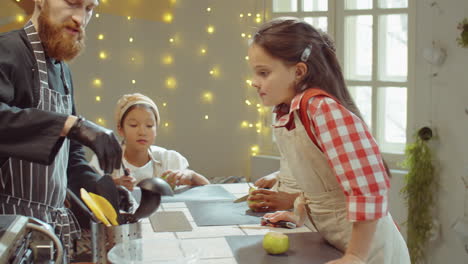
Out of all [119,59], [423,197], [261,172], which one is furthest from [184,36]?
[423,197]

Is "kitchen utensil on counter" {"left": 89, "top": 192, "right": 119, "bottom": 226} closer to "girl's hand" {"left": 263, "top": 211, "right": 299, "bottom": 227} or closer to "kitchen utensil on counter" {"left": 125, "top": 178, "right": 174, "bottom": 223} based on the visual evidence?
"kitchen utensil on counter" {"left": 125, "top": 178, "right": 174, "bottom": 223}

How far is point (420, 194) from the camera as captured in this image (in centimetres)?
301

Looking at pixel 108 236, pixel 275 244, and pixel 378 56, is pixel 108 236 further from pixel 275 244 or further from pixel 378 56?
pixel 378 56

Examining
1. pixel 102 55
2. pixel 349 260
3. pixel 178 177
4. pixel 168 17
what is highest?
pixel 168 17

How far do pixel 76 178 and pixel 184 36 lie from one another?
2230mm

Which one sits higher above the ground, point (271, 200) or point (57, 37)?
point (57, 37)

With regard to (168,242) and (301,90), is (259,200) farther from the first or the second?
(168,242)

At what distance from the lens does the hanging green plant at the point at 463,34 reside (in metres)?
2.86

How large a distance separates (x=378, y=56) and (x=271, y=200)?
1.89 meters

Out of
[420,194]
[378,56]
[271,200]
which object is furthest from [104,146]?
[378,56]

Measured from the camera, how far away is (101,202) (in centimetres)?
113

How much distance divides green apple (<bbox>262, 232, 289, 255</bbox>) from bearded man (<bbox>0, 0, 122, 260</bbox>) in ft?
1.55

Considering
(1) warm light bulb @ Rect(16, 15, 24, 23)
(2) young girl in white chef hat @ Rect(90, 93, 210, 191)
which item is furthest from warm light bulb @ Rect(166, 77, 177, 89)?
(2) young girl in white chef hat @ Rect(90, 93, 210, 191)

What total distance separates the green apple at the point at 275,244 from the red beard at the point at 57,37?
28.9 inches
